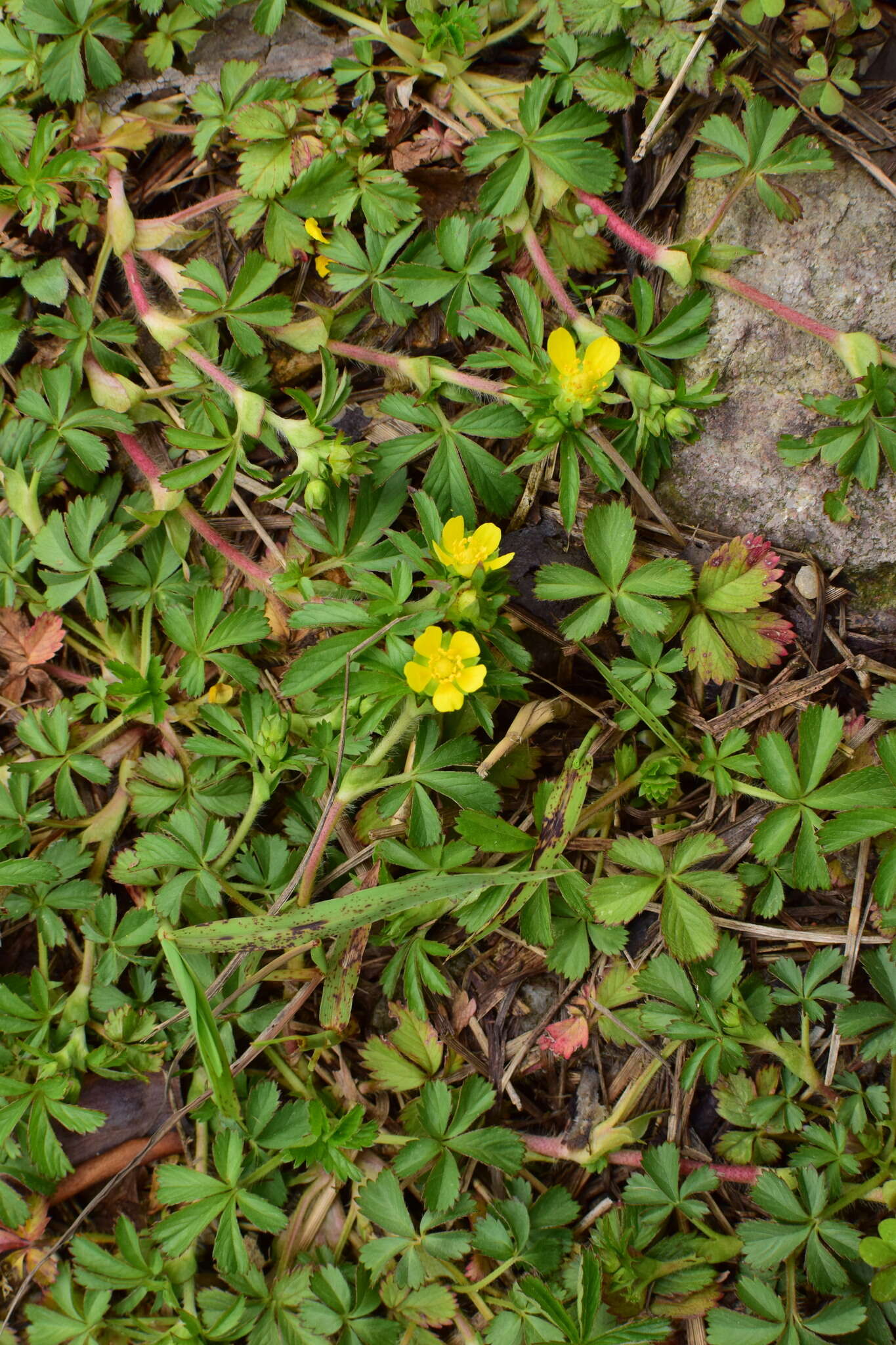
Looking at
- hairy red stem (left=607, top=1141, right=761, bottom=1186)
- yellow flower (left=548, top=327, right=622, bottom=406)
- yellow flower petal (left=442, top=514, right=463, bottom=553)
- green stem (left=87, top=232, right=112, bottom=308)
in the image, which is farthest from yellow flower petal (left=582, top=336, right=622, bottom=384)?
hairy red stem (left=607, top=1141, right=761, bottom=1186)

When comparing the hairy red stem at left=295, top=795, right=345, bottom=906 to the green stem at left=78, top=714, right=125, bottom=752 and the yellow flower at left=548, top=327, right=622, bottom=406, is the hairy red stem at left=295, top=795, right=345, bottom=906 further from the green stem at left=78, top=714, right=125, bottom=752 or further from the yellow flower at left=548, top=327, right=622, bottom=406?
the yellow flower at left=548, top=327, right=622, bottom=406

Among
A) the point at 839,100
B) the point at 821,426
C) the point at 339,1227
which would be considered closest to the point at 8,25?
the point at 839,100

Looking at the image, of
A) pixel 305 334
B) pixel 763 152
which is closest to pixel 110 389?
pixel 305 334

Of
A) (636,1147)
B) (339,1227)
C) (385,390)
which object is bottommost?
(339,1227)

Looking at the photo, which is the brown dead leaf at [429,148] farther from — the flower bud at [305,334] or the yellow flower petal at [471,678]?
the yellow flower petal at [471,678]

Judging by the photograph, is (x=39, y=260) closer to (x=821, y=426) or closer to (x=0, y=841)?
(x=0, y=841)
